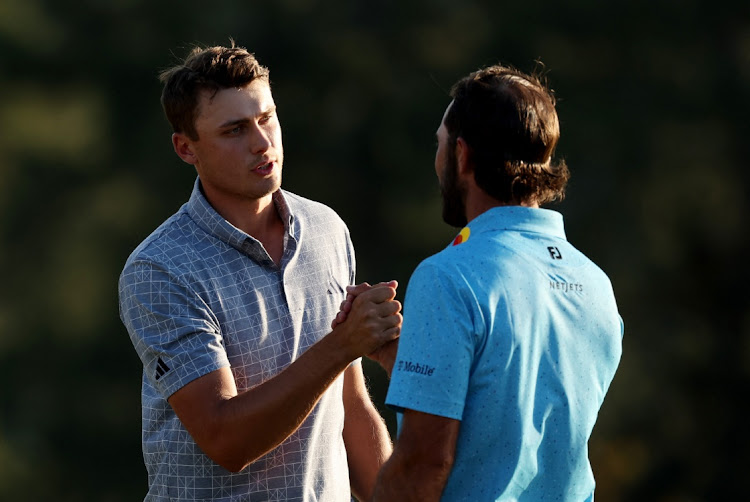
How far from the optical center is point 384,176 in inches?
342

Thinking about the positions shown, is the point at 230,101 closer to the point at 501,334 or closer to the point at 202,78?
the point at 202,78

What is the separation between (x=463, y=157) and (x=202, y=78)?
2.86 feet

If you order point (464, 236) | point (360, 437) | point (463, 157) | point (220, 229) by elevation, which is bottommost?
point (360, 437)

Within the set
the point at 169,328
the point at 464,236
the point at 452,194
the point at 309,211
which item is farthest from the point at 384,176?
the point at 464,236

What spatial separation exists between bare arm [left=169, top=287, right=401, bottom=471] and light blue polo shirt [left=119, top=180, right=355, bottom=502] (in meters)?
0.08

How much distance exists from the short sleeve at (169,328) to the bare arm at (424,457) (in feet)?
2.21

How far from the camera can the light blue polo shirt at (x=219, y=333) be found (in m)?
2.58

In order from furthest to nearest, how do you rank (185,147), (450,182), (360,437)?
(360,437) < (185,147) < (450,182)

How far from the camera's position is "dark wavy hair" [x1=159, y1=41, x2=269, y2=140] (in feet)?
9.16

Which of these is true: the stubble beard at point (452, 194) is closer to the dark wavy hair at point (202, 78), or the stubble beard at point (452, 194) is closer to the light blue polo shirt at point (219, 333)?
the light blue polo shirt at point (219, 333)

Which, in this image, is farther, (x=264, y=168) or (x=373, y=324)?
(x=264, y=168)
